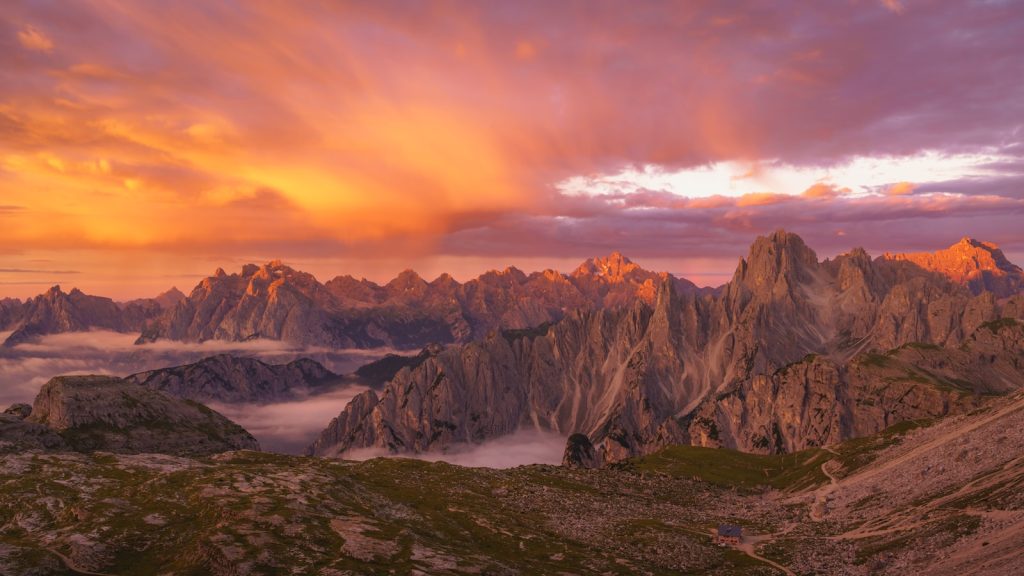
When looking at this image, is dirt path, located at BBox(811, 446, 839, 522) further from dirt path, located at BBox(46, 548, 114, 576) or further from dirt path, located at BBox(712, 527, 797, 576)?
dirt path, located at BBox(46, 548, 114, 576)

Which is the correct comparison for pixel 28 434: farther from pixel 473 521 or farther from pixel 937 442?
pixel 937 442

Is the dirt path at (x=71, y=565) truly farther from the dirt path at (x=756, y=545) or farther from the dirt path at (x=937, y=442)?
the dirt path at (x=937, y=442)

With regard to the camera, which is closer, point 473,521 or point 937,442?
point 473,521

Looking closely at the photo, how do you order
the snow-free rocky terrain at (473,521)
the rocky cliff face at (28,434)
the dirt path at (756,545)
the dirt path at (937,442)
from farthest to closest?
1. the rocky cliff face at (28,434)
2. the dirt path at (937,442)
3. the dirt path at (756,545)
4. the snow-free rocky terrain at (473,521)

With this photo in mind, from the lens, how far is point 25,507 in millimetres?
102438

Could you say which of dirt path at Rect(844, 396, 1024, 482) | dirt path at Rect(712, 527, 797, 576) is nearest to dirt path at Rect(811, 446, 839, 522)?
dirt path at Rect(844, 396, 1024, 482)

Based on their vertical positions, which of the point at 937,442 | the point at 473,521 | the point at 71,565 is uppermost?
the point at 71,565

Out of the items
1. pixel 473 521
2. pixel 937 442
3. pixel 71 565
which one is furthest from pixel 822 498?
pixel 71 565

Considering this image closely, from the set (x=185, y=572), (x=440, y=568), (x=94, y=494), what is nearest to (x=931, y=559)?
(x=440, y=568)

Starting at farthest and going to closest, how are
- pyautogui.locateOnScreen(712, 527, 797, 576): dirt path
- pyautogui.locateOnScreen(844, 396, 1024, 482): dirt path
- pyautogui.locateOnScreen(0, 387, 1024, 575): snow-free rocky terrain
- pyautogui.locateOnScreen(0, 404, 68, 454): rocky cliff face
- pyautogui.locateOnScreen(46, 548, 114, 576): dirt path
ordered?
1. pyautogui.locateOnScreen(0, 404, 68, 454): rocky cliff face
2. pyautogui.locateOnScreen(844, 396, 1024, 482): dirt path
3. pyautogui.locateOnScreen(712, 527, 797, 576): dirt path
4. pyautogui.locateOnScreen(0, 387, 1024, 575): snow-free rocky terrain
5. pyautogui.locateOnScreen(46, 548, 114, 576): dirt path

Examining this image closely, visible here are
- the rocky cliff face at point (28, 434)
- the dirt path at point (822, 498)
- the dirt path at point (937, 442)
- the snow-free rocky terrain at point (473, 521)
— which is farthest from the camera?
the rocky cliff face at point (28, 434)

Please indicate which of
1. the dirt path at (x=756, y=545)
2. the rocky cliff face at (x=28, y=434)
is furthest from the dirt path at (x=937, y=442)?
the rocky cliff face at (x=28, y=434)

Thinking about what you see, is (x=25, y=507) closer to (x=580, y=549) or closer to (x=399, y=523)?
(x=399, y=523)

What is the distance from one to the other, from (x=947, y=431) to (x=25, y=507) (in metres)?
220
